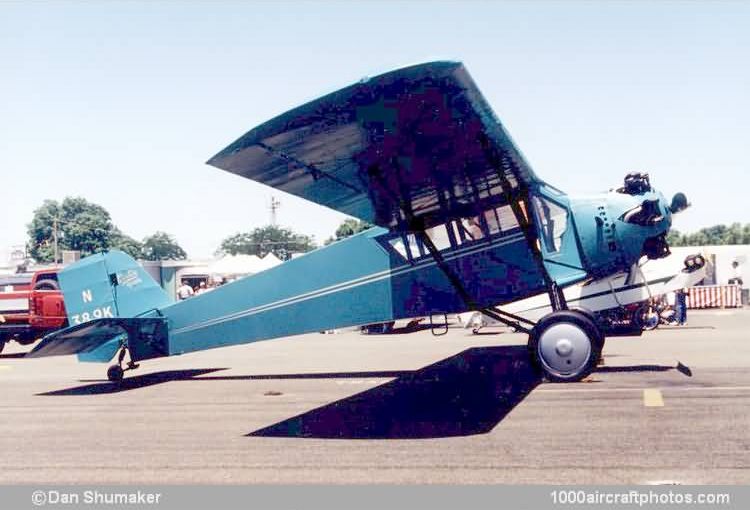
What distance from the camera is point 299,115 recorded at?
18.0 ft

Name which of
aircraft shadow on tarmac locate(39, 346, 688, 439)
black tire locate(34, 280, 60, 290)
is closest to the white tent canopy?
black tire locate(34, 280, 60, 290)

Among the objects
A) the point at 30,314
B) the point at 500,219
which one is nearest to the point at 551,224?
the point at 500,219

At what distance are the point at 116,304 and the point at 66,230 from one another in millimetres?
109279

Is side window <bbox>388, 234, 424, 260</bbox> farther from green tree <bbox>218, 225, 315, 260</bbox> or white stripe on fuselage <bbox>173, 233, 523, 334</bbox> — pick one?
green tree <bbox>218, 225, 315, 260</bbox>

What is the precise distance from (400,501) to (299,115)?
298 cm

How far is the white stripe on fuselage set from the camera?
927 cm

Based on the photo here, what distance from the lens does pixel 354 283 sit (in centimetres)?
979

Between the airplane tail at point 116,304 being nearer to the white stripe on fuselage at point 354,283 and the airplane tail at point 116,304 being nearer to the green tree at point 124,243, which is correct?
the white stripe on fuselage at point 354,283

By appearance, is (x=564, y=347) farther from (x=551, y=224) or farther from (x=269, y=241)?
(x=269, y=241)

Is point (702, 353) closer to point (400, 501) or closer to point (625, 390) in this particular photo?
point (625, 390)

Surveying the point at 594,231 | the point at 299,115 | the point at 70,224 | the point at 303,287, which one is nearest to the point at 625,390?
the point at 594,231

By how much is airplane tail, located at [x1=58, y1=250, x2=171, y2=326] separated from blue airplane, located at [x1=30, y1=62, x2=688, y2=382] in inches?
0.7

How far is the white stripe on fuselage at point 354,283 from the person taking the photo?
927 centimetres

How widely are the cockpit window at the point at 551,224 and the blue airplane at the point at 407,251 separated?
0.02 m
